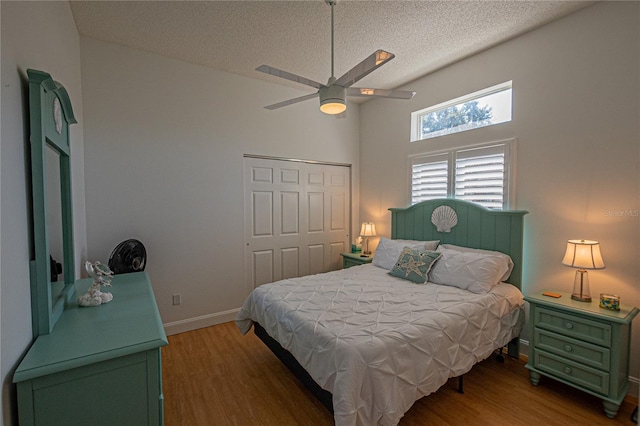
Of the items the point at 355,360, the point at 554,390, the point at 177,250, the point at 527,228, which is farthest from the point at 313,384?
the point at 527,228

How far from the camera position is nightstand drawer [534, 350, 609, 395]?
1.99 meters

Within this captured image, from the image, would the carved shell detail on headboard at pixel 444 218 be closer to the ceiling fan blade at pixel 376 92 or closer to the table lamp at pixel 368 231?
the table lamp at pixel 368 231

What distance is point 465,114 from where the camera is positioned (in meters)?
3.29

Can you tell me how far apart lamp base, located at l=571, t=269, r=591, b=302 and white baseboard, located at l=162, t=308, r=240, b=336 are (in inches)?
133

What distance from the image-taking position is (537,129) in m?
2.68

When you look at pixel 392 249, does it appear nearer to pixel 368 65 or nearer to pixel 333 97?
pixel 333 97

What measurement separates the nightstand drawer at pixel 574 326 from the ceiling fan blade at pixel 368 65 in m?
2.20

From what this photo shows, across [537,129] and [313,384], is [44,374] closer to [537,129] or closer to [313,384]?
[313,384]

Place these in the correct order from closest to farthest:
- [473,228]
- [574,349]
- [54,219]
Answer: [54,219] < [574,349] < [473,228]

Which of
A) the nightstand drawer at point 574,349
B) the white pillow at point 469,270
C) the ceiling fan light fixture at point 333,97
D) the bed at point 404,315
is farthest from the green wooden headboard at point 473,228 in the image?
the ceiling fan light fixture at point 333,97

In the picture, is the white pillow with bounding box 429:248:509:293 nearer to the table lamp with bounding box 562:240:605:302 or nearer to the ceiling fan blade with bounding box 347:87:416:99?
the table lamp with bounding box 562:240:605:302

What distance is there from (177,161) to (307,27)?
1.90 metres

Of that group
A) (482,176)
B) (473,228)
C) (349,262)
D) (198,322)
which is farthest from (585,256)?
(198,322)

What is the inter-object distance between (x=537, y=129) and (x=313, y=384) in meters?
2.88
